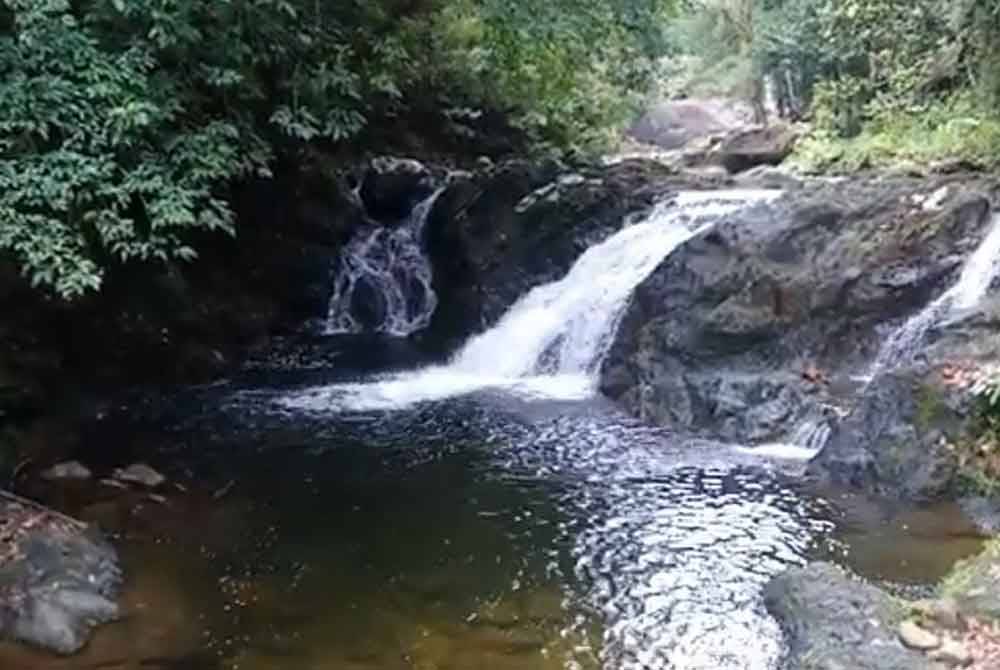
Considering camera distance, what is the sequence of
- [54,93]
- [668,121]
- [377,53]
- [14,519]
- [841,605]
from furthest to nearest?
[668,121] → [377,53] → [14,519] → [54,93] → [841,605]

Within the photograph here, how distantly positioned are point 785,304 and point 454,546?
442 cm

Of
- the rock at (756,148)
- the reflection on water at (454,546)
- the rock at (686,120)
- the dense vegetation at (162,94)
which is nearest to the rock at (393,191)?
the dense vegetation at (162,94)

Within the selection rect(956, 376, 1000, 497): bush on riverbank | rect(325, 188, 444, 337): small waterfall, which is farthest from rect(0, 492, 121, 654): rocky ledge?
rect(325, 188, 444, 337): small waterfall

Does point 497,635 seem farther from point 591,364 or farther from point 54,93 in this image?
point 591,364

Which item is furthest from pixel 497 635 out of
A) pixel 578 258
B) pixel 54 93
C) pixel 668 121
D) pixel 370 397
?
pixel 668 121

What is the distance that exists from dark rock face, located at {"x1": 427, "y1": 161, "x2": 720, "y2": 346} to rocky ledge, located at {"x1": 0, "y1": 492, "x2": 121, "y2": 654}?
6.77m

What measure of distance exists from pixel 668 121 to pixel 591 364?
2021cm

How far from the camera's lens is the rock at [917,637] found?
4.60 m

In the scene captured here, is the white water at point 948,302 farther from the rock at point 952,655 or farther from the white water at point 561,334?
the rock at point 952,655

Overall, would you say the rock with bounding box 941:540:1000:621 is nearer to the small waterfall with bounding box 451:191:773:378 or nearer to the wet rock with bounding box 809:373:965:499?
the wet rock with bounding box 809:373:965:499

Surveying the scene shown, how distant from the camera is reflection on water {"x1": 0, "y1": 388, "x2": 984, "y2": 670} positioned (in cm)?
534

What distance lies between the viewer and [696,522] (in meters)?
6.89

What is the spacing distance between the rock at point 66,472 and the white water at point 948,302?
6240 mm

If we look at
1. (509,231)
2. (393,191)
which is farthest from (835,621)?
(393,191)
